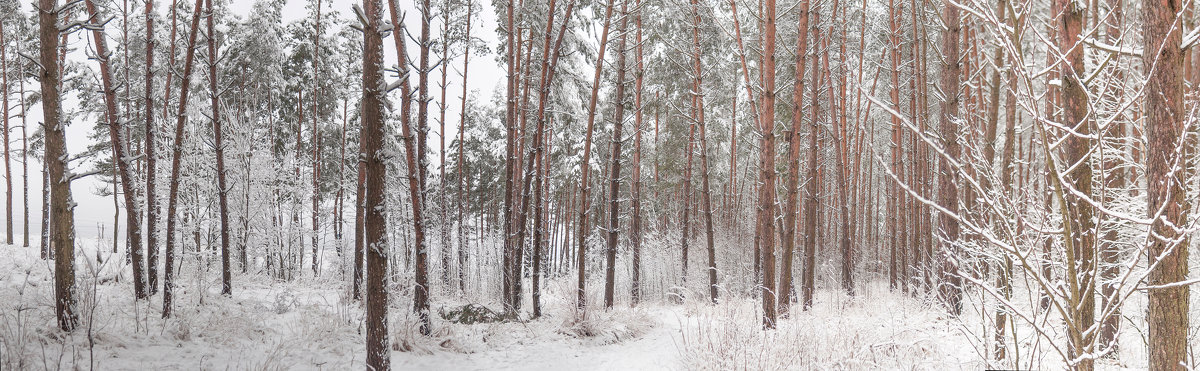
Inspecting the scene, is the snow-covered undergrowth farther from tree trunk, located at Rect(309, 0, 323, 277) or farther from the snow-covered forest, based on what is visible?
tree trunk, located at Rect(309, 0, 323, 277)

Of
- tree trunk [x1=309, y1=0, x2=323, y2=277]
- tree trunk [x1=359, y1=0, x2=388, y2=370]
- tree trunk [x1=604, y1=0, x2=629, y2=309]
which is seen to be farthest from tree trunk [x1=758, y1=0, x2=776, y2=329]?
tree trunk [x1=309, y1=0, x2=323, y2=277]

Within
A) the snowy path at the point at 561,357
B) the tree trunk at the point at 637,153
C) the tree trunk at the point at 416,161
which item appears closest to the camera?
the snowy path at the point at 561,357

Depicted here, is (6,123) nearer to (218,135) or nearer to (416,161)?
(218,135)

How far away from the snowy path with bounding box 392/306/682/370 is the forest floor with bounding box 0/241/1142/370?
0.05 feet

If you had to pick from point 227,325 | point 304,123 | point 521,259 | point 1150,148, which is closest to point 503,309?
point 521,259

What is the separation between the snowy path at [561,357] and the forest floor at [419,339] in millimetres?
15

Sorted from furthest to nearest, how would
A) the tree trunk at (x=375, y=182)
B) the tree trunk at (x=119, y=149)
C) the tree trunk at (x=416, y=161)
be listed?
the tree trunk at (x=416, y=161)
the tree trunk at (x=119, y=149)
the tree trunk at (x=375, y=182)

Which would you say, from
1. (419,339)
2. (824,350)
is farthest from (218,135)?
(824,350)

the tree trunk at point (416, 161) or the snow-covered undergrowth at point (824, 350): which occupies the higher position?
the tree trunk at point (416, 161)

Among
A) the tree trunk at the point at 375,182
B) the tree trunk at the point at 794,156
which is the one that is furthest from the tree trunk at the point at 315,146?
the tree trunk at the point at 794,156

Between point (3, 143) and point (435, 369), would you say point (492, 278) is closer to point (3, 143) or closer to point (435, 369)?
point (435, 369)

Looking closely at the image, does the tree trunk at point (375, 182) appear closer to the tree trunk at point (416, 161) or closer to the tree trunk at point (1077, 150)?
the tree trunk at point (416, 161)

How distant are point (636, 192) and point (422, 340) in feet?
25.1

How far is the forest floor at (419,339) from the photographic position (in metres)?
5.32
